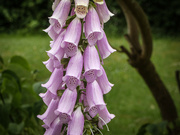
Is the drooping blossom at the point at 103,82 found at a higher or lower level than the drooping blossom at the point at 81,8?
lower

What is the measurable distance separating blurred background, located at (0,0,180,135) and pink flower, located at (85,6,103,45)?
292 millimetres

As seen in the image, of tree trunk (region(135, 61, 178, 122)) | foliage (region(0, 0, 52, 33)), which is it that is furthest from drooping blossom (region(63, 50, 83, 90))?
foliage (region(0, 0, 52, 33))

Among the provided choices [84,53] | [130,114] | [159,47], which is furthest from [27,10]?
[84,53]

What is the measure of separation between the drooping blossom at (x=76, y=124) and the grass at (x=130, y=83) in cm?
41

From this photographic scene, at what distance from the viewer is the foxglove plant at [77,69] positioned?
1015mm

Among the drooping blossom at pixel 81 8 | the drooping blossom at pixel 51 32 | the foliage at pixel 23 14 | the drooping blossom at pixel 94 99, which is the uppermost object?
the drooping blossom at pixel 81 8

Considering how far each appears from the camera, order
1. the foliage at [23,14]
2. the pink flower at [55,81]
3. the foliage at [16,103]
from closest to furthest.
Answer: the pink flower at [55,81], the foliage at [16,103], the foliage at [23,14]

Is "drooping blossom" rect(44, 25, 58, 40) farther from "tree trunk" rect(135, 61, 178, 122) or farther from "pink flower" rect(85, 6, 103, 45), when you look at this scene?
"tree trunk" rect(135, 61, 178, 122)

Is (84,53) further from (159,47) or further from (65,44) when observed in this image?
(159,47)

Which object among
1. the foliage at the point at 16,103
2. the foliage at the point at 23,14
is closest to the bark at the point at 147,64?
the foliage at the point at 16,103

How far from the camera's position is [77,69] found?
3.35 feet

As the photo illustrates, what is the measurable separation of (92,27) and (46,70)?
11.9ft

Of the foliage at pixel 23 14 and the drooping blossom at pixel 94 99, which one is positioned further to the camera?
the foliage at pixel 23 14

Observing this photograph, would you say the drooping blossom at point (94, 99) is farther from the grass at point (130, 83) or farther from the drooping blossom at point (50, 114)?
the grass at point (130, 83)
